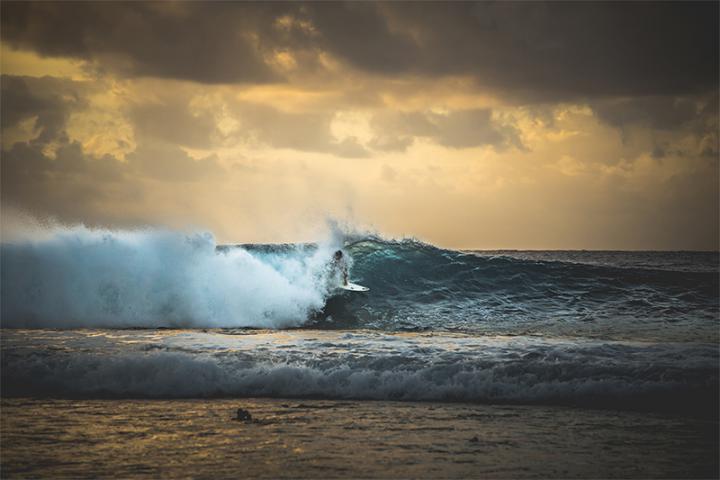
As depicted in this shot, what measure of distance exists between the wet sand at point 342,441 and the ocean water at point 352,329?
17 cm

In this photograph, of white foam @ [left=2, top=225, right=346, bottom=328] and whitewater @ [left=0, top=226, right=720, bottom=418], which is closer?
whitewater @ [left=0, top=226, right=720, bottom=418]

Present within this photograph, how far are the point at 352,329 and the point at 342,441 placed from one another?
28.3 ft

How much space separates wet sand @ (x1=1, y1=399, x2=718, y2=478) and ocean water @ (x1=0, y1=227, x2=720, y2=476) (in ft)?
0.55

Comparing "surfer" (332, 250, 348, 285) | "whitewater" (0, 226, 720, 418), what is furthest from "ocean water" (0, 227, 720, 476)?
"surfer" (332, 250, 348, 285)

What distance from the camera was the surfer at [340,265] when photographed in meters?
19.9

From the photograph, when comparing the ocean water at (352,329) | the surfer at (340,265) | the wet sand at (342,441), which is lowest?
the wet sand at (342,441)

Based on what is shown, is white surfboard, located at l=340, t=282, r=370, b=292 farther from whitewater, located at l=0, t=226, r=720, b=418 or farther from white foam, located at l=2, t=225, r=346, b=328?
white foam, located at l=2, t=225, r=346, b=328

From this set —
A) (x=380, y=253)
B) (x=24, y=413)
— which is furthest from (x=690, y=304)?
(x=24, y=413)

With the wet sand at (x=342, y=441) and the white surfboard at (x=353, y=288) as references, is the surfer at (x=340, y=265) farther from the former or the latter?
the wet sand at (x=342, y=441)

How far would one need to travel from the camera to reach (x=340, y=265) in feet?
67.1

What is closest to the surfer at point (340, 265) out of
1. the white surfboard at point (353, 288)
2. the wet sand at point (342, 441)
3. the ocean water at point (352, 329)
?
the white surfboard at point (353, 288)

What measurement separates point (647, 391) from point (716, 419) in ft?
4.00

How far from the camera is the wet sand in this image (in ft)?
20.9

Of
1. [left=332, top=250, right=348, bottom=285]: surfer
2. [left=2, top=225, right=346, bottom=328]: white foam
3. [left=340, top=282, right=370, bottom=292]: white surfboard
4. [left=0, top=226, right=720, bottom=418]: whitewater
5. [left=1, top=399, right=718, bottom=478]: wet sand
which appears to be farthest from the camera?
[left=332, top=250, right=348, bottom=285]: surfer
